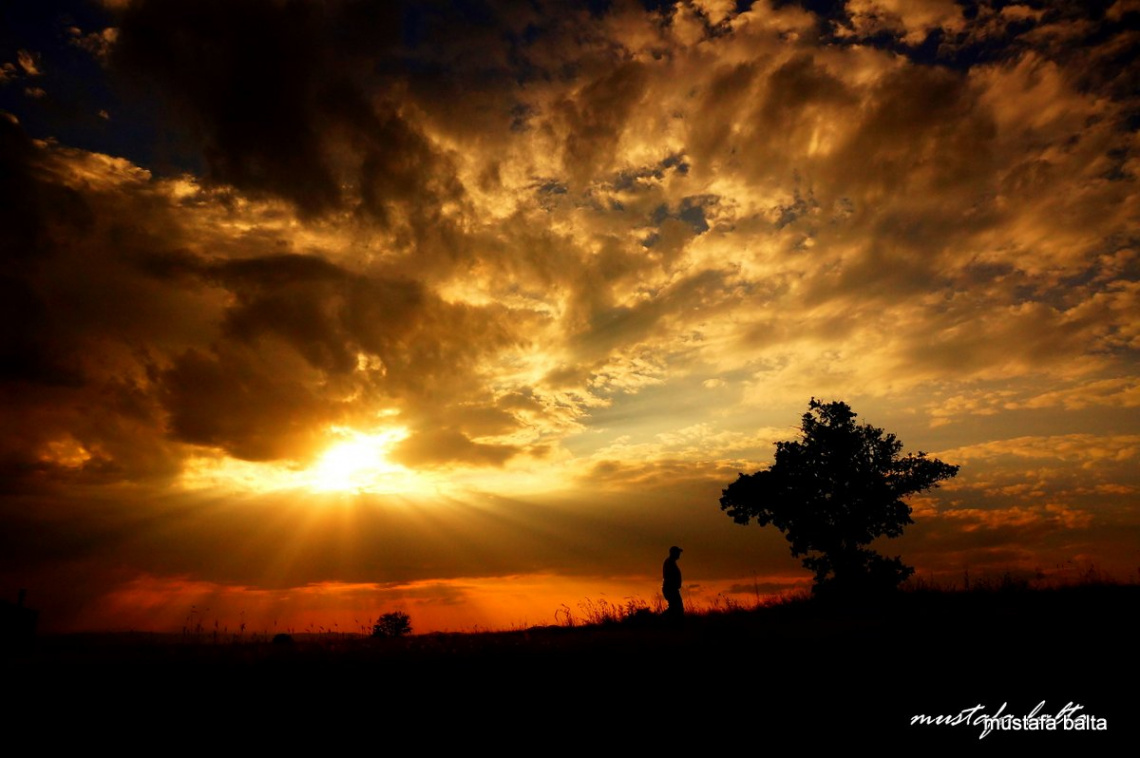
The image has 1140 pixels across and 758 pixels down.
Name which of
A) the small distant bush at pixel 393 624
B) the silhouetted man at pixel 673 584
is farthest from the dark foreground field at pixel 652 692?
the small distant bush at pixel 393 624

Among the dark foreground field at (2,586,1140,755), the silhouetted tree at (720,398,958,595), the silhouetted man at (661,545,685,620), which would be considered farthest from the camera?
the silhouetted tree at (720,398,958,595)

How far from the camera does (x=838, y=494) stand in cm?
2875

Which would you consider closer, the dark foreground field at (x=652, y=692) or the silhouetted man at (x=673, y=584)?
the dark foreground field at (x=652, y=692)

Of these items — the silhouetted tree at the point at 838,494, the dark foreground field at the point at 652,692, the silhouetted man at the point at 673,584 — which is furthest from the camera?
the silhouetted tree at the point at 838,494

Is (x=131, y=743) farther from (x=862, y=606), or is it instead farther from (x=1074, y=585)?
(x=1074, y=585)

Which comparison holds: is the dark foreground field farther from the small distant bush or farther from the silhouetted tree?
the small distant bush

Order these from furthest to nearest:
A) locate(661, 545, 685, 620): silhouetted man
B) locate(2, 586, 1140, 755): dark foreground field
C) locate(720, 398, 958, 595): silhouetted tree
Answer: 1. locate(720, 398, 958, 595): silhouetted tree
2. locate(661, 545, 685, 620): silhouetted man
3. locate(2, 586, 1140, 755): dark foreground field

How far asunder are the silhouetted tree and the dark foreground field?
1870cm

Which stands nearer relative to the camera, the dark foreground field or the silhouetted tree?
the dark foreground field

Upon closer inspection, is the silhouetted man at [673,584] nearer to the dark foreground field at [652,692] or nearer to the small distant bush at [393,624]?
the dark foreground field at [652,692]

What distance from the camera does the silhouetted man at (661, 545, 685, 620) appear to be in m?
17.2

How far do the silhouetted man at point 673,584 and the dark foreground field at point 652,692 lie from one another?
6984mm

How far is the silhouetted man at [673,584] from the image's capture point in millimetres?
17234

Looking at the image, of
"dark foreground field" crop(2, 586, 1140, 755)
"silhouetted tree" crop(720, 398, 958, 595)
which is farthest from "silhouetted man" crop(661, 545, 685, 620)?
"silhouetted tree" crop(720, 398, 958, 595)
